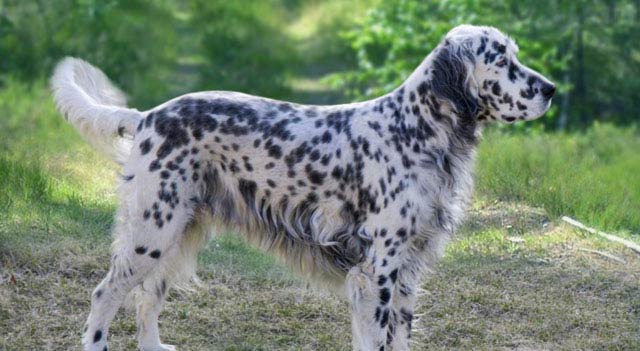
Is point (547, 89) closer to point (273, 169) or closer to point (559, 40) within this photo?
point (273, 169)

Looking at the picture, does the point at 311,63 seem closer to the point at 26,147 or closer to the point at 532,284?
the point at 26,147

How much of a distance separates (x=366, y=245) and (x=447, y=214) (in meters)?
0.42

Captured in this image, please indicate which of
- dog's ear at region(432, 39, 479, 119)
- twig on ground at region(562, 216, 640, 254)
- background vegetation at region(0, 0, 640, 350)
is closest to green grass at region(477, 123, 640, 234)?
background vegetation at region(0, 0, 640, 350)

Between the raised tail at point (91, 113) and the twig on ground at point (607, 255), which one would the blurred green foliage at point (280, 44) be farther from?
the raised tail at point (91, 113)

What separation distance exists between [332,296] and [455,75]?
189cm

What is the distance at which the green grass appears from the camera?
27.3 feet

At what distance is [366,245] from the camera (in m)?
5.44

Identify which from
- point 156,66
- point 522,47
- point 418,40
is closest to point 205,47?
point 156,66

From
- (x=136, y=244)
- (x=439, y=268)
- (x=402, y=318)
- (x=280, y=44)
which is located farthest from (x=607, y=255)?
(x=280, y=44)

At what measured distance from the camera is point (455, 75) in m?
5.48

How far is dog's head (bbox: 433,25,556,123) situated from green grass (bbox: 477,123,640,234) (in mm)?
2835

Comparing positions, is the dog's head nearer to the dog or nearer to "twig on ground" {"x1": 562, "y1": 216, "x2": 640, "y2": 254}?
the dog

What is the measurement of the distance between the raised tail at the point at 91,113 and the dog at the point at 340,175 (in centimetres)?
8

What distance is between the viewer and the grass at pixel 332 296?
20.6ft
